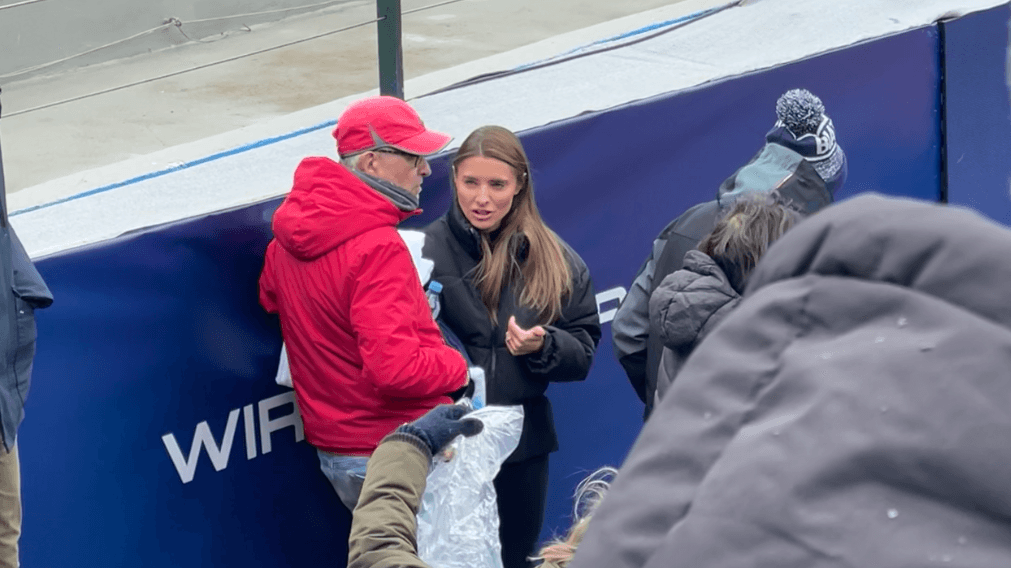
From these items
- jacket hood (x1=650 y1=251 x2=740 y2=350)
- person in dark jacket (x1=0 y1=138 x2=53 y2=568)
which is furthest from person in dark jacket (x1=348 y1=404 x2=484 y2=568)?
person in dark jacket (x1=0 y1=138 x2=53 y2=568)

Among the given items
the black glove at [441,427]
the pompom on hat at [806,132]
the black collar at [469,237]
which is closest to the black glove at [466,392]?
the black collar at [469,237]

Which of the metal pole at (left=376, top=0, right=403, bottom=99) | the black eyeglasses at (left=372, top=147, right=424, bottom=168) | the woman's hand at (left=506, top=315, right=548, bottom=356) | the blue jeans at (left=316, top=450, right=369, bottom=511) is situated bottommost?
the blue jeans at (left=316, top=450, right=369, bottom=511)

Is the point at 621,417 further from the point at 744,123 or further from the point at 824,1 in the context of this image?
the point at 824,1

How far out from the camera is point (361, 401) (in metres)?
3.21

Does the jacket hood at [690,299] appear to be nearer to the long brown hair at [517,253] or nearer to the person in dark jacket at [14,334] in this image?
the long brown hair at [517,253]

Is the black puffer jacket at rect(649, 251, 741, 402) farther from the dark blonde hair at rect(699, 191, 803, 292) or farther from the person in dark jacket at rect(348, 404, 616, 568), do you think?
the person in dark jacket at rect(348, 404, 616, 568)

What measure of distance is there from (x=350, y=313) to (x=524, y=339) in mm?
524

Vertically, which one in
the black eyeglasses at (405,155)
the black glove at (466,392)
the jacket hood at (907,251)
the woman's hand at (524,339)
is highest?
the jacket hood at (907,251)

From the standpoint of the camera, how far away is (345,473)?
10.7ft

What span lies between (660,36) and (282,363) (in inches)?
94.5

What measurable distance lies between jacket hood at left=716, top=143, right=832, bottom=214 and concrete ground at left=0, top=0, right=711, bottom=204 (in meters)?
5.11

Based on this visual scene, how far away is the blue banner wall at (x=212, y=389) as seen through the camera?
301cm

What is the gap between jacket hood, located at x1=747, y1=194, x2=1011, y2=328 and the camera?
0.72 meters

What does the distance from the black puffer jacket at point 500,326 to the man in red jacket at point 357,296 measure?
0.79 ft
